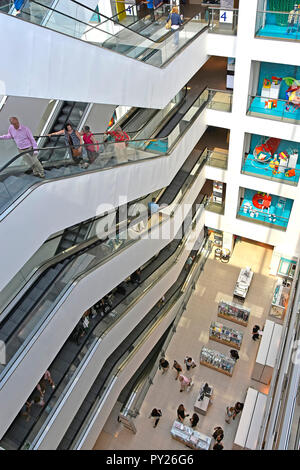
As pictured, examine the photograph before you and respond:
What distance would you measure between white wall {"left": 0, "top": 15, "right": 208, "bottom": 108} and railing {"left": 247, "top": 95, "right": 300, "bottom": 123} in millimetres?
2902

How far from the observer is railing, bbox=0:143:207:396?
6.99 meters

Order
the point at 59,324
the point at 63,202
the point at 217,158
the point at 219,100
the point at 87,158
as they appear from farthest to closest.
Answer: the point at 217,158, the point at 219,100, the point at 59,324, the point at 87,158, the point at 63,202

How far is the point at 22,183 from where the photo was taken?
6320 mm

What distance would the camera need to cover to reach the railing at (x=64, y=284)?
699cm

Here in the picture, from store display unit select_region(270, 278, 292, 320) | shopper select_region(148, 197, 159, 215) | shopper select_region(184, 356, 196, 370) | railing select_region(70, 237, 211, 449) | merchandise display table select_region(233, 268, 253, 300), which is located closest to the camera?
railing select_region(70, 237, 211, 449)

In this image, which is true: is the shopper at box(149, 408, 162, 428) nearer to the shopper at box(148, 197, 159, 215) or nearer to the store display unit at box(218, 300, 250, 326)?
the store display unit at box(218, 300, 250, 326)

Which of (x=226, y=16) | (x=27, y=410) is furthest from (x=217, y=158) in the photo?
(x=27, y=410)

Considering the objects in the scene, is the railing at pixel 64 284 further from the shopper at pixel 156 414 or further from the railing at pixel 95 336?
the shopper at pixel 156 414

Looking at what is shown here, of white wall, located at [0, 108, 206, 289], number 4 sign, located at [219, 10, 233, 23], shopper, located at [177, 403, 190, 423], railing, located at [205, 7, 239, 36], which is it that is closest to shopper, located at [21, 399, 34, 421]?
white wall, located at [0, 108, 206, 289]

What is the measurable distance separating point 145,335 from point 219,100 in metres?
7.25

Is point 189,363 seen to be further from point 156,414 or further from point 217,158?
point 217,158

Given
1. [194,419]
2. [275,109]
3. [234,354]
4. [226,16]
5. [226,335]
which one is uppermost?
[275,109]

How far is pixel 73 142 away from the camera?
7598mm
